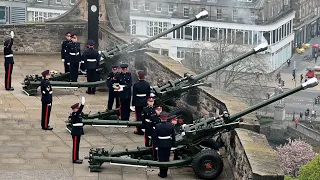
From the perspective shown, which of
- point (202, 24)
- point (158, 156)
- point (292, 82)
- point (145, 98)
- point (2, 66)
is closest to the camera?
point (158, 156)

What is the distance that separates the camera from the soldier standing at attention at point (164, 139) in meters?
15.0

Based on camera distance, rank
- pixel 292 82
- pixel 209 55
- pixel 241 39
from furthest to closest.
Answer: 1. pixel 292 82
2. pixel 241 39
3. pixel 209 55

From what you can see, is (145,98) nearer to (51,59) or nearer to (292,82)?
(51,59)

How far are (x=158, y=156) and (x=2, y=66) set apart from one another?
9275mm

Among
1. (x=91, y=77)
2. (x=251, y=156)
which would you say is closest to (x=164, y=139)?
(x=251, y=156)

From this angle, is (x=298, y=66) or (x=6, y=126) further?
(x=298, y=66)

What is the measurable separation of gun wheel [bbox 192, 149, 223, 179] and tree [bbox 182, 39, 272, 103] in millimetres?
43603

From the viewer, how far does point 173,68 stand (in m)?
19.6

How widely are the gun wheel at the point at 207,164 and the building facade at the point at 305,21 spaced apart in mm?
88461

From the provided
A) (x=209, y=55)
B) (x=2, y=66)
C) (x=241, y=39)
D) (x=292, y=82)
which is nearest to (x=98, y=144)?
(x=2, y=66)

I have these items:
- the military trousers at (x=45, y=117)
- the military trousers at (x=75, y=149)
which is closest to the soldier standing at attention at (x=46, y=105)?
the military trousers at (x=45, y=117)

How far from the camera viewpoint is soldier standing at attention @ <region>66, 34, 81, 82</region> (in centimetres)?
2097

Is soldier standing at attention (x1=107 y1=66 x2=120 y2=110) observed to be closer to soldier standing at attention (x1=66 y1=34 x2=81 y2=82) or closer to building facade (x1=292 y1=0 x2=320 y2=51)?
soldier standing at attention (x1=66 y1=34 x2=81 y2=82)

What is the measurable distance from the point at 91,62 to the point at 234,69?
45.6 metres
